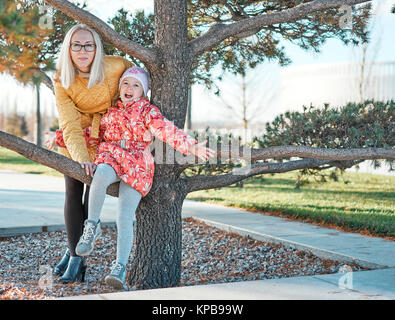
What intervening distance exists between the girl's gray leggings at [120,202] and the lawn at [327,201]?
2818 millimetres

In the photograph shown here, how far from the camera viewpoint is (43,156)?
289 cm

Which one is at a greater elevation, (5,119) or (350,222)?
(5,119)

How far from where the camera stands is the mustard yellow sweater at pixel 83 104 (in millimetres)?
3127

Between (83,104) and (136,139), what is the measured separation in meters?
0.46

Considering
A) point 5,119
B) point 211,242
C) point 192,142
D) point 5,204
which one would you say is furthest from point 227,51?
point 5,119

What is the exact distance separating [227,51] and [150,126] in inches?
84.3

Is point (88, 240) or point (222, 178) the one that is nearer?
point (88, 240)

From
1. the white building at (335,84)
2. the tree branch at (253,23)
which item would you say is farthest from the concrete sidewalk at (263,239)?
the white building at (335,84)

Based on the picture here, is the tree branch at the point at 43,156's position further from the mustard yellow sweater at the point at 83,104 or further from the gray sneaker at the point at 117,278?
the gray sneaker at the point at 117,278

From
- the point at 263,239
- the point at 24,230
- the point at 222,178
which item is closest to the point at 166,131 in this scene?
the point at 222,178

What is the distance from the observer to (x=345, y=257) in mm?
3760

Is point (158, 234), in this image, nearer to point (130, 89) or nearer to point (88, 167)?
point (88, 167)

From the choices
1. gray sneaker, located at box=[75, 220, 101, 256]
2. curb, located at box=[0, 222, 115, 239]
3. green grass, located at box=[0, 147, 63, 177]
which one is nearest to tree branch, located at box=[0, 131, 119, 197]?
gray sneaker, located at box=[75, 220, 101, 256]

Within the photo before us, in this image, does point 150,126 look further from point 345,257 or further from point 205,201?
point 205,201
